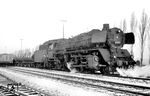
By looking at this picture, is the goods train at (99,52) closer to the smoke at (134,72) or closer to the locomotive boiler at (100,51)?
the locomotive boiler at (100,51)

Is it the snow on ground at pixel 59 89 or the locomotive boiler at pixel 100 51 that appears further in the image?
the locomotive boiler at pixel 100 51

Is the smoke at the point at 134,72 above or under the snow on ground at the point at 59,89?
above

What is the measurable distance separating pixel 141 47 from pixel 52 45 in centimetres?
1454

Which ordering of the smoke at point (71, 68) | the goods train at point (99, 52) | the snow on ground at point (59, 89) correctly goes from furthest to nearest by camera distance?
the smoke at point (71, 68)
the goods train at point (99, 52)
the snow on ground at point (59, 89)

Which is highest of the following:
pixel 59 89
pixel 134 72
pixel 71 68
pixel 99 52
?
pixel 99 52

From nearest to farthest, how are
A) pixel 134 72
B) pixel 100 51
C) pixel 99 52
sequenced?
pixel 134 72
pixel 100 51
pixel 99 52

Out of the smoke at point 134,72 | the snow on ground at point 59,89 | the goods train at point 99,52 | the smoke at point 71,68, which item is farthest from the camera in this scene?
the smoke at point 71,68

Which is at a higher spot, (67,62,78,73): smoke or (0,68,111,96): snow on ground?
(67,62,78,73): smoke

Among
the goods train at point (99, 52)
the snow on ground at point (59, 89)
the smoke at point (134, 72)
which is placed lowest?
the snow on ground at point (59, 89)

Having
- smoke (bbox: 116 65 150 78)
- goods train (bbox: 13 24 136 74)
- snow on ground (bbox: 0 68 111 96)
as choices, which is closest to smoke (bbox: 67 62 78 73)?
goods train (bbox: 13 24 136 74)

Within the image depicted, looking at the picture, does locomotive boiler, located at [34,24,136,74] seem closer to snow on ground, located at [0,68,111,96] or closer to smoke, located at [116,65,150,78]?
smoke, located at [116,65,150,78]

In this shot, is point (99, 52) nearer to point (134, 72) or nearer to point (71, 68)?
point (134, 72)

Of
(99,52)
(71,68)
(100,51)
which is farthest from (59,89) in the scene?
(71,68)

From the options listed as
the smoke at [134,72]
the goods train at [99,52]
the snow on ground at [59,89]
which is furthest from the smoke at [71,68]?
the snow on ground at [59,89]
